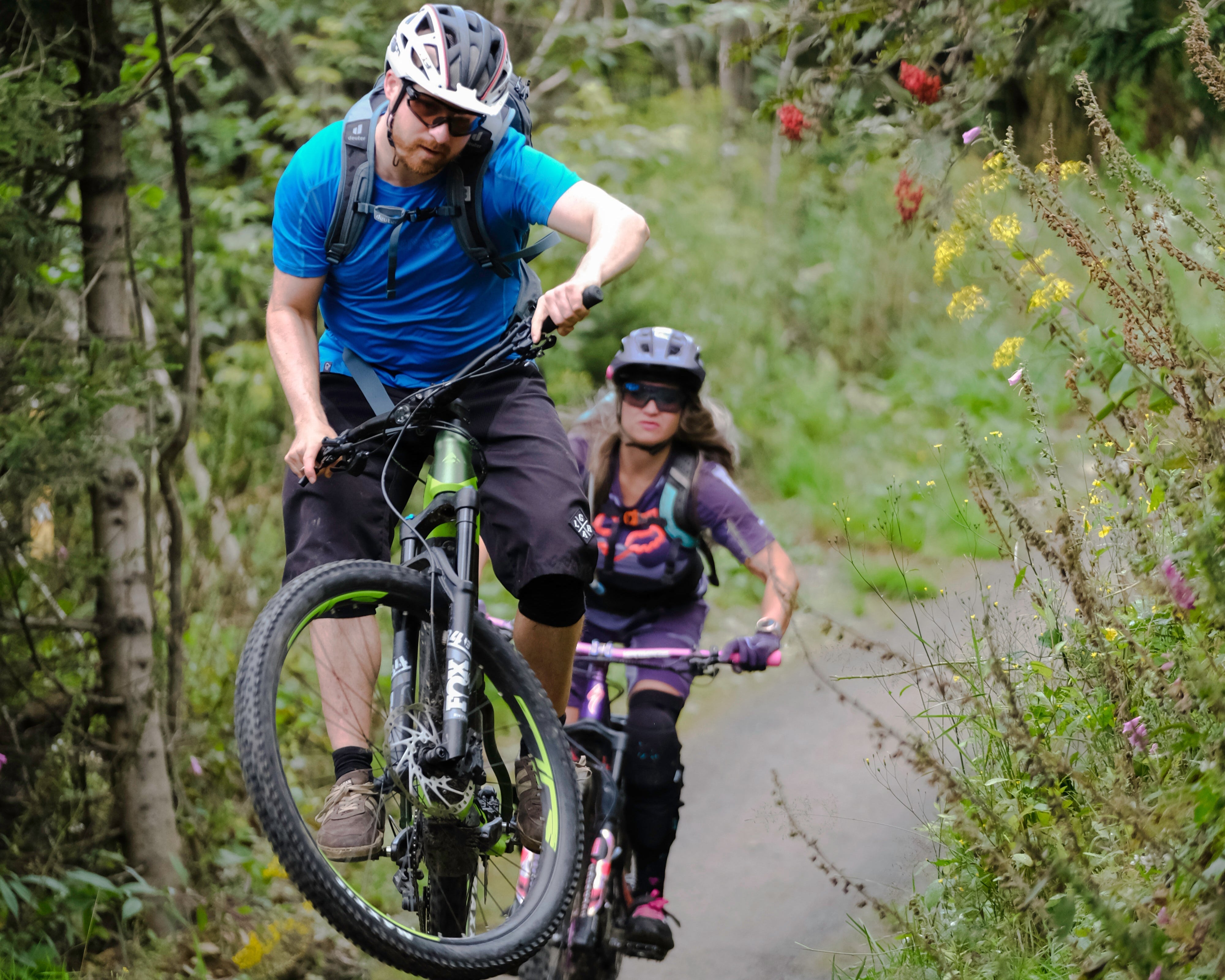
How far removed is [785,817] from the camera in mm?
5504

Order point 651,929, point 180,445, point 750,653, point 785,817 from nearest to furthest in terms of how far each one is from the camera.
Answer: point 750,653, point 651,929, point 180,445, point 785,817

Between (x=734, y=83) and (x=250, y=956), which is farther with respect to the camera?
(x=734, y=83)

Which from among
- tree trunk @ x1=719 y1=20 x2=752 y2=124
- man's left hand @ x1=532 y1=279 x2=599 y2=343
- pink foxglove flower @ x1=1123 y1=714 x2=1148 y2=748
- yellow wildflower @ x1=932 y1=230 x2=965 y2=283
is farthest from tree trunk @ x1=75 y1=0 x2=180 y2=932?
tree trunk @ x1=719 y1=20 x2=752 y2=124

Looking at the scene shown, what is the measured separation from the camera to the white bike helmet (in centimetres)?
282

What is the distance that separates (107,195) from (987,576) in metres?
4.70

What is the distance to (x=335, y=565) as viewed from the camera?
2.67 metres

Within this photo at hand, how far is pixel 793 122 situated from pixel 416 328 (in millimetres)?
1722

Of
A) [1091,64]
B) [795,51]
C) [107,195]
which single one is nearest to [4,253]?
[107,195]

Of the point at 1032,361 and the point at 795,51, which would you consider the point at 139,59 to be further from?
the point at 1032,361

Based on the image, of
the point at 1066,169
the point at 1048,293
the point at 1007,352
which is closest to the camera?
the point at 1048,293

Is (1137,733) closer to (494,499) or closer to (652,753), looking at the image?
(494,499)

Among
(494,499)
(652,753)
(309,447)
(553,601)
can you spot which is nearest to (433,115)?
(309,447)

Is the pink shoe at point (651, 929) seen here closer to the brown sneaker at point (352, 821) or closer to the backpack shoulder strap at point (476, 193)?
the brown sneaker at point (352, 821)

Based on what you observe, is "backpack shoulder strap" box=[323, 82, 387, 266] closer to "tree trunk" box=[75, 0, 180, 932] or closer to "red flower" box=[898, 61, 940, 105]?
"red flower" box=[898, 61, 940, 105]
